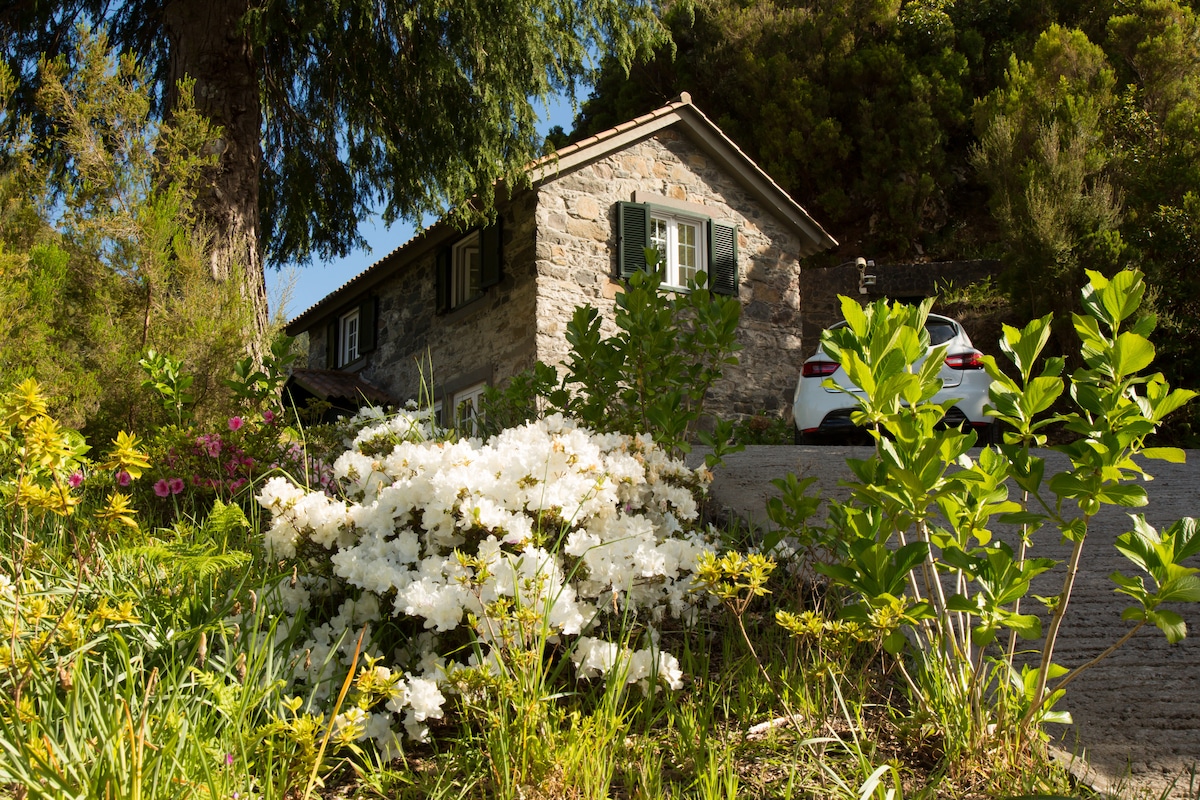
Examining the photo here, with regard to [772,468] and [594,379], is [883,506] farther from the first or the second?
[772,468]

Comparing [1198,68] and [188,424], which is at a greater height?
[1198,68]

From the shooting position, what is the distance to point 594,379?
4559 millimetres

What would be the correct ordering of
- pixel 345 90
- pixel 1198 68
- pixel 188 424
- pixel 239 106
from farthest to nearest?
1. pixel 1198 68
2. pixel 345 90
3. pixel 239 106
4. pixel 188 424

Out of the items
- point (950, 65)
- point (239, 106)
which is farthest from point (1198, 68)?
point (239, 106)

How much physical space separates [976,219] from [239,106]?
57.6 ft

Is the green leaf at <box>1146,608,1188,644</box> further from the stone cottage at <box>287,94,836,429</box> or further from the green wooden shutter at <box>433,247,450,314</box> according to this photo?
the green wooden shutter at <box>433,247,450,314</box>

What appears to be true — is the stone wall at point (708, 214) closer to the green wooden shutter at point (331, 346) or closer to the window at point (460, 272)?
the window at point (460, 272)

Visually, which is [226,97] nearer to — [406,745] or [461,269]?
[406,745]

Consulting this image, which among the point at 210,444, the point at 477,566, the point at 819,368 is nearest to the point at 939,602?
the point at 477,566

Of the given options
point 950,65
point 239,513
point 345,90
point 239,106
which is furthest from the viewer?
point 950,65

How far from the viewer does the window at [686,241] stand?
12695 millimetres

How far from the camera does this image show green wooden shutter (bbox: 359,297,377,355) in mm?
15625

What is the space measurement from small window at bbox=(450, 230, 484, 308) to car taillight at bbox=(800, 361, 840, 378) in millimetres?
6233

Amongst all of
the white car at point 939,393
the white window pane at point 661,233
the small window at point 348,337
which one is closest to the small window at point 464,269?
the white window pane at point 661,233
